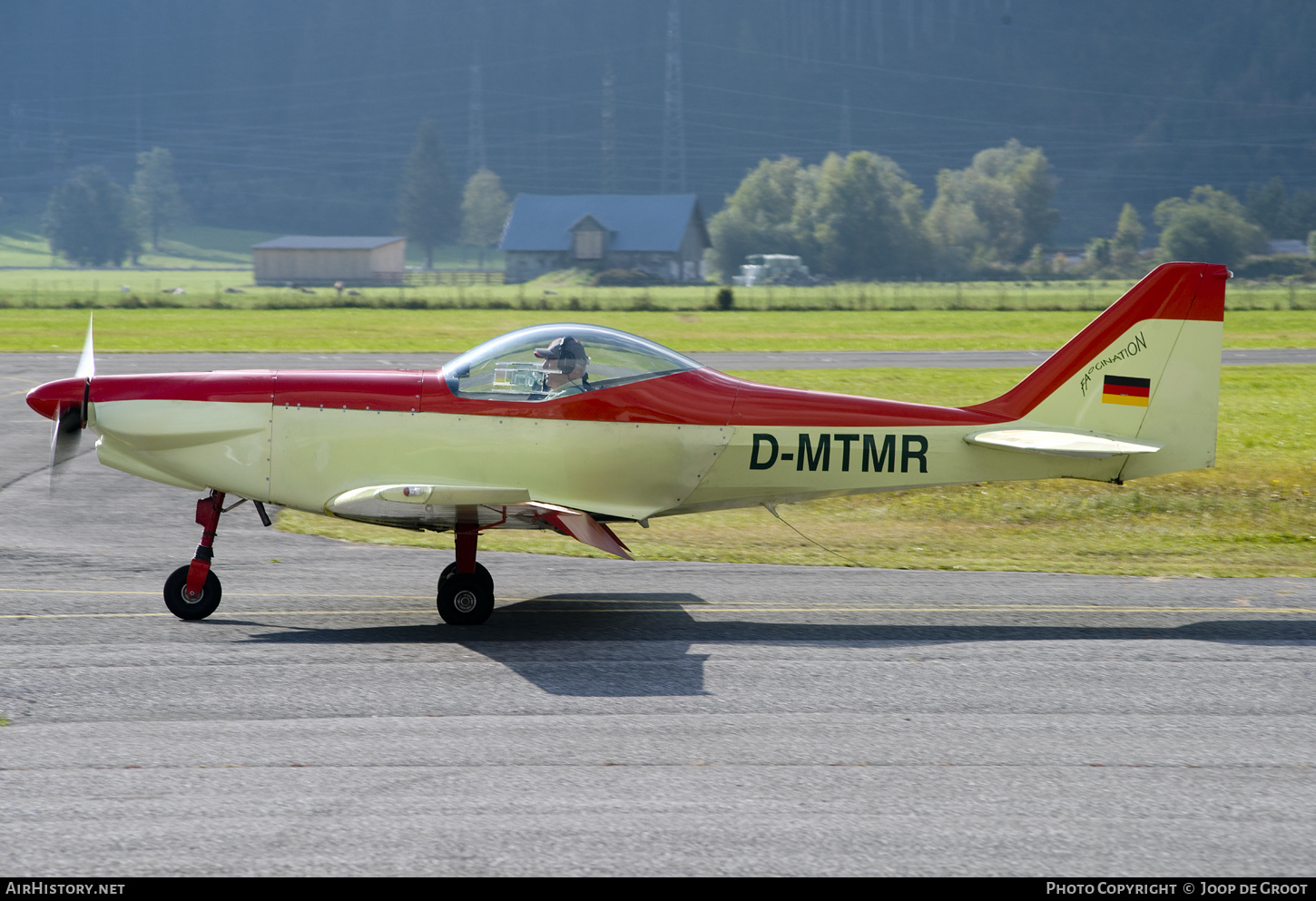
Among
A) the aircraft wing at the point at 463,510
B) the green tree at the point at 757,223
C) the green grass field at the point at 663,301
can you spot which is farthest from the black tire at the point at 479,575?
the green tree at the point at 757,223

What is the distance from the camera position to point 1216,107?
19500 cm

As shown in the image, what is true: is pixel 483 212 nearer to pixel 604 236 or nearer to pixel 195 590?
pixel 604 236

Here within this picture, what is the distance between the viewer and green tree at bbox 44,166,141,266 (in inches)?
5960

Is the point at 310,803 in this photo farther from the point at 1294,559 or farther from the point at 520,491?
the point at 1294,559

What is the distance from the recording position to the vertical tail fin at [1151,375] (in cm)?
1013

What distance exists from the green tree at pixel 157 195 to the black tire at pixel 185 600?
165 metres

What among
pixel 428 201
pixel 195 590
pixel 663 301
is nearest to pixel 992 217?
pixel 663 301

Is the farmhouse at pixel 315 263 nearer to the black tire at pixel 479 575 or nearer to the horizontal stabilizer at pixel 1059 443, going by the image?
the black tire at pixel 479 575

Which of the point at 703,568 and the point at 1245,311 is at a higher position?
the point at 1245,311

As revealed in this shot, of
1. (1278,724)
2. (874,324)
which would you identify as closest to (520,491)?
(1278,724)

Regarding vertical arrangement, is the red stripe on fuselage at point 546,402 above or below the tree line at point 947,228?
below

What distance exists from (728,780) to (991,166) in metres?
157

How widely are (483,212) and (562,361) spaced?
16351 cm

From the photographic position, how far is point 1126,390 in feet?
33.4
